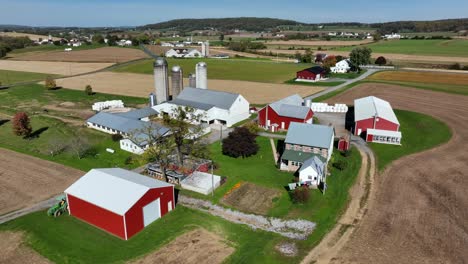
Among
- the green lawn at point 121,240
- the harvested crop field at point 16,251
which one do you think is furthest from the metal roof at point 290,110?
the harvested crop field at point 16,251

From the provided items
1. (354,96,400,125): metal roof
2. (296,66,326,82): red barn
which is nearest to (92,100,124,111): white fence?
(354,96,400,125): metal roof

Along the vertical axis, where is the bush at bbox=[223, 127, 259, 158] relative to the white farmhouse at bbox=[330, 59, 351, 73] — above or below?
below

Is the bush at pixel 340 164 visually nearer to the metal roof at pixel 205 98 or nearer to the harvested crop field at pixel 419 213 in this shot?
the harvested crop field at pixel 419 213

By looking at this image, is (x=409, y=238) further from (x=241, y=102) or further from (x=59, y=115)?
(x=59, y=115)

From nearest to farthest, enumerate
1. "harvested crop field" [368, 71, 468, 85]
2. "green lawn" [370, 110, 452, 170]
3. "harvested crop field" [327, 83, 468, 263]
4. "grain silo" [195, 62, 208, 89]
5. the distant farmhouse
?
"harvested crop field" [327, 83, 468, 263] < the distant farmhouse < "green lawn" [370, 110, 452, 170] < "grain silo" [195, 62, 208, 89] < "harvested crop field" [368, 71, 468, 85]

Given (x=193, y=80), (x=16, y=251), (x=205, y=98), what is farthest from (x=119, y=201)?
(x=193, y=80)

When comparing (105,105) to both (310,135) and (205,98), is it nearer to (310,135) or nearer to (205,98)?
(205,98)

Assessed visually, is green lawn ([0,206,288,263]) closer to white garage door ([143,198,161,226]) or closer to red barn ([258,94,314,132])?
white garage door ([143,198,161,226])
